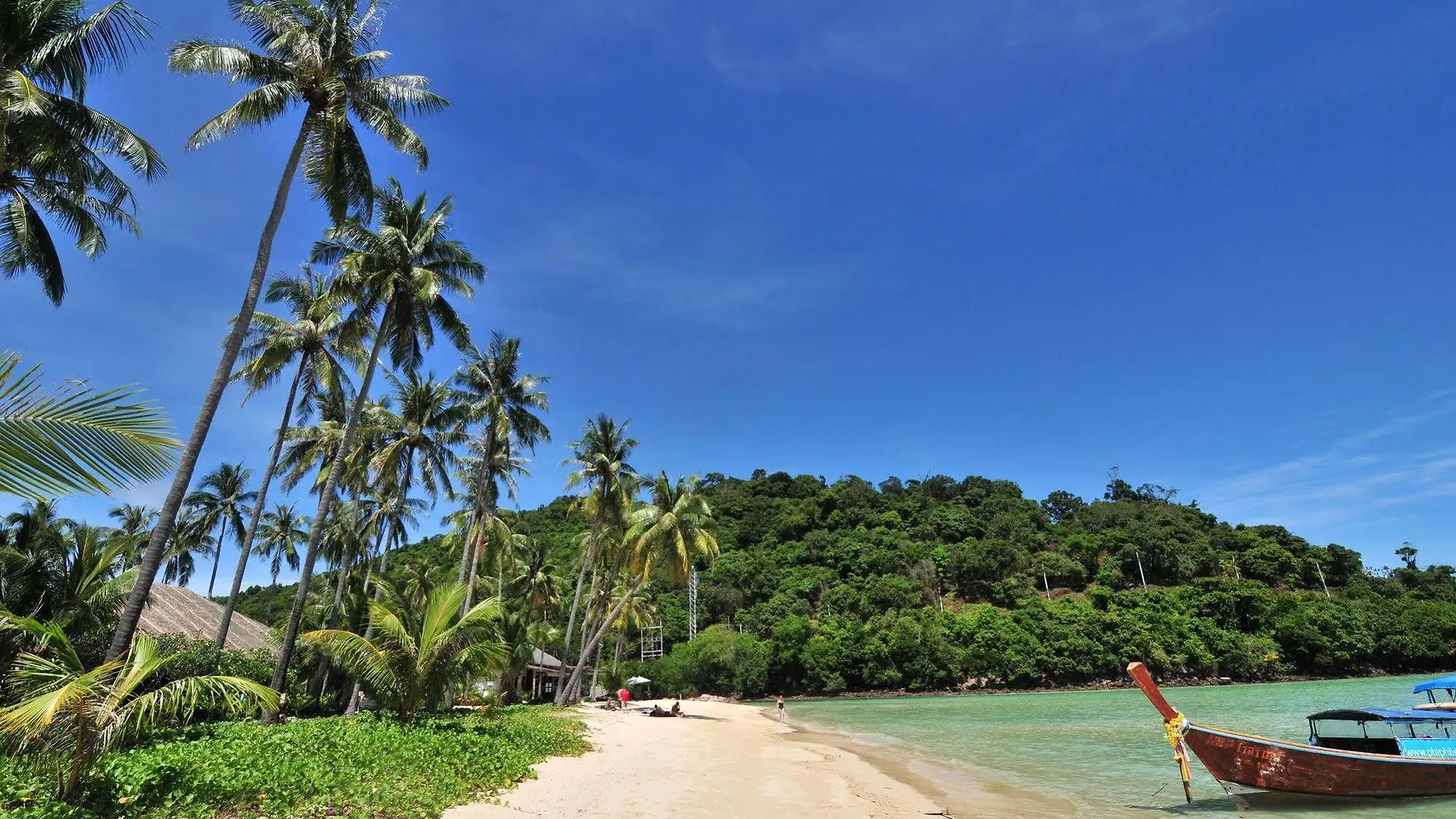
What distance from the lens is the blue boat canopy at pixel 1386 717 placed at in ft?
43.5

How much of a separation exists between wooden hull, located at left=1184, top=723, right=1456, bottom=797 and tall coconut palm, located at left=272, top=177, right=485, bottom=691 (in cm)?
2091

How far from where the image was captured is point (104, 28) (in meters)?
9.62

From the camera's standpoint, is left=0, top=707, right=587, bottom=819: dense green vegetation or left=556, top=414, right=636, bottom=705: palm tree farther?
left=556, top=414, right=636, bottom=705: palm tree

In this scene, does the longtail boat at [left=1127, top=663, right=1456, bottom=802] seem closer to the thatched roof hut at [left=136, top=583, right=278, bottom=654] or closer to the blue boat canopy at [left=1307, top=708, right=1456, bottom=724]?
the blue boat canopy at [left=1307, top=708, right=1456, bottom=724]

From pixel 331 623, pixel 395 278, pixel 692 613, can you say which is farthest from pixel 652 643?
pixel 395 278

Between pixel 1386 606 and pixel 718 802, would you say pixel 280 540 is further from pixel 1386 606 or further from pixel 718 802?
pixel 1386 606

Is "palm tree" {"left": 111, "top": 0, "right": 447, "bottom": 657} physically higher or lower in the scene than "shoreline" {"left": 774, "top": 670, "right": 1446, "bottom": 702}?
higher

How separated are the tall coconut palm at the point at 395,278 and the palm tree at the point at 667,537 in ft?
42.7

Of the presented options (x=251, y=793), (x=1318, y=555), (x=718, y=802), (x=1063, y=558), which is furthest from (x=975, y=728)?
(x=1318, y=555)

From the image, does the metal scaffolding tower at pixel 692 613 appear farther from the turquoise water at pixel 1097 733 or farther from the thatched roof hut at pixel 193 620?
the thatched roof hut at pixel 193 620

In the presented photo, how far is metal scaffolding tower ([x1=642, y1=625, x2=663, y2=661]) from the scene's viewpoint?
5928 centimetres

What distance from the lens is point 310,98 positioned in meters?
14.2

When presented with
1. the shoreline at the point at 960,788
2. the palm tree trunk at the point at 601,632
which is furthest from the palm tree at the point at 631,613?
the shoreline at the point at 960,788

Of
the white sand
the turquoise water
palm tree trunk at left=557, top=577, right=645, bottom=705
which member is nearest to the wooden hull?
the turquoise water
